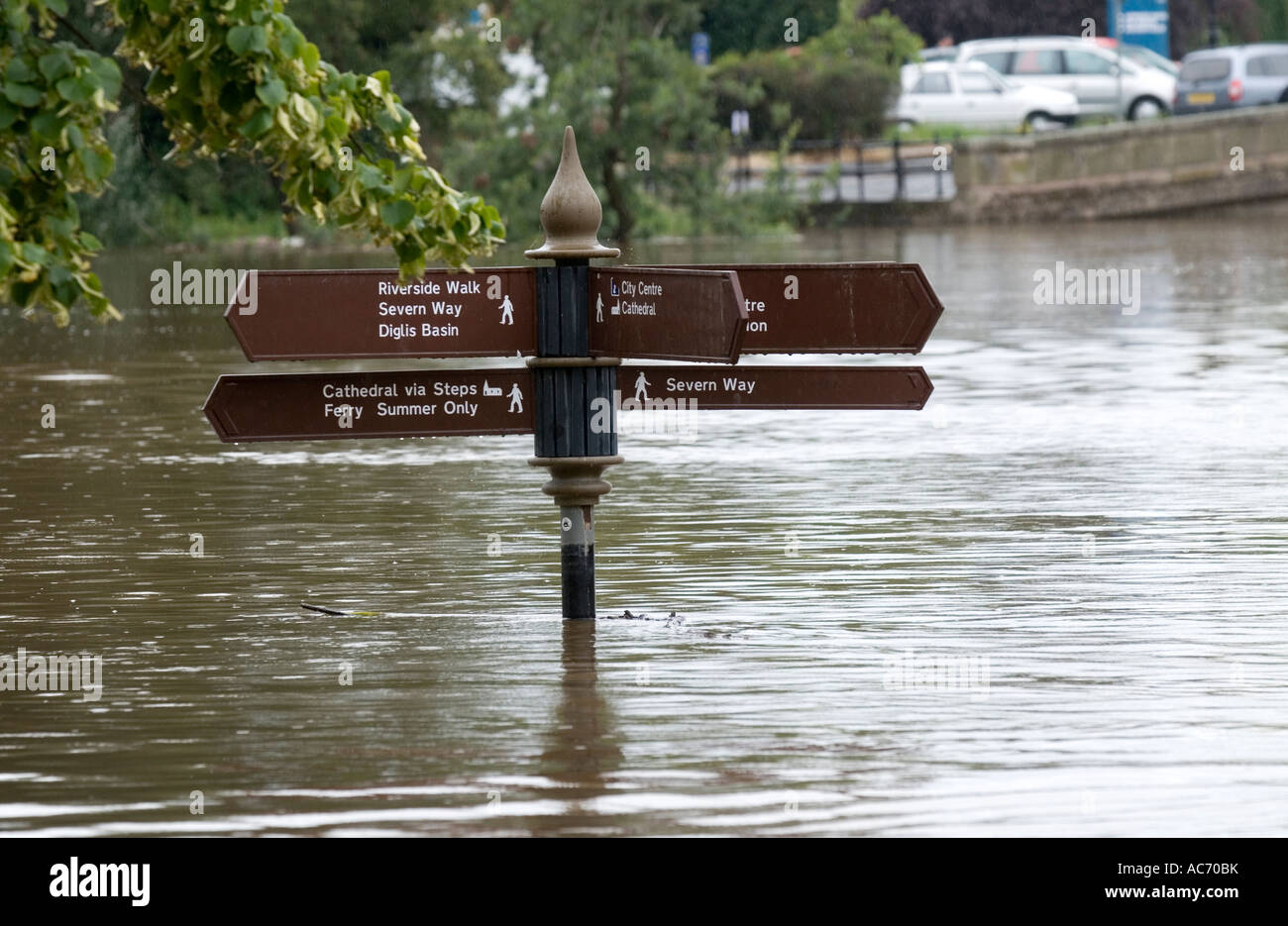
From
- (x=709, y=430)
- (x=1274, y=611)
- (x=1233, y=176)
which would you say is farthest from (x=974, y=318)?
(x=1233, y=176)

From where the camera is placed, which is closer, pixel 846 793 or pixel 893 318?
pixel 846 793

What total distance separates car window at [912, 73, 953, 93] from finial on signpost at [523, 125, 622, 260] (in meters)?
42.8

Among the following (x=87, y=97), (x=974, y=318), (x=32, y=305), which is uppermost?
(x=87, y=97)

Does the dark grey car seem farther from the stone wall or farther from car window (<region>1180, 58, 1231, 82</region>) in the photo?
the stone wall

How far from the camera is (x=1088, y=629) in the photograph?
8.66 metres

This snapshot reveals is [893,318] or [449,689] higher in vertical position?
[893,318]

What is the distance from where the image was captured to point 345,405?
8344 millimetres

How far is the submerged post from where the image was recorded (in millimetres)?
8445

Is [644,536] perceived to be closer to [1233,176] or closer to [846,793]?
[846,793]

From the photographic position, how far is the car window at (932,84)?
50344 mm

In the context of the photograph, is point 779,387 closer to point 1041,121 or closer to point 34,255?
point 34,255

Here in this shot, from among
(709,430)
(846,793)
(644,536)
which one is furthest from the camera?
(709,430)

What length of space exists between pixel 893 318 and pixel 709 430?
7.94 metres

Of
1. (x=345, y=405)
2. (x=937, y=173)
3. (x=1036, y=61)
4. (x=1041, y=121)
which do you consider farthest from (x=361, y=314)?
(x=1036, y=61)
